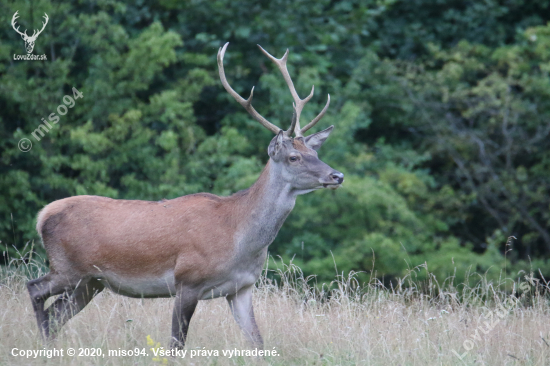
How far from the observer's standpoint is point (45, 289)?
219 inches

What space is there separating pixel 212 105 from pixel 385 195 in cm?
482

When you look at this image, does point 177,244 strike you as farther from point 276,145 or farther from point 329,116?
point 329,116

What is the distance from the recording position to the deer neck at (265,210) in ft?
17.7

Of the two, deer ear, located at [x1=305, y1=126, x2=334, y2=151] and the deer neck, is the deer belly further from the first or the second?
deer ear, located at [x1=305, y1=126, x2=334, y2=151]

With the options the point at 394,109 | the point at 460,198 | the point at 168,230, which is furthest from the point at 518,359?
the point at 394,109

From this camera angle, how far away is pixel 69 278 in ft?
18.2

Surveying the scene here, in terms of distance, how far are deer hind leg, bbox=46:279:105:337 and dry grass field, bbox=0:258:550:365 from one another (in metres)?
0.13

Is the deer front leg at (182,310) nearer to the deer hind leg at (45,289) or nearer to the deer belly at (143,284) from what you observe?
the deer belly at (143,284)

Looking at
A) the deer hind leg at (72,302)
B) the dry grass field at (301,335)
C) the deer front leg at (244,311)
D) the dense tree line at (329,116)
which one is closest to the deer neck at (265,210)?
the deer front leg at (244,311)

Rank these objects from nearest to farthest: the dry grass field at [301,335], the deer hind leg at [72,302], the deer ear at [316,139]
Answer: the dry grass field at [301,335], the deer hind leg at [72,302], the deer ear at [316,139]

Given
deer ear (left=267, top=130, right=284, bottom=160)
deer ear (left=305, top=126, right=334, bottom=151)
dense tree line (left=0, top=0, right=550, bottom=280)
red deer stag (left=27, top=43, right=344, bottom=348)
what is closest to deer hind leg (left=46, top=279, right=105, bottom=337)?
red deer stag (left=27, top=43, right=344, bottom=348)

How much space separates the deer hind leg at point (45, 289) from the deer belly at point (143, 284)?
32 cm

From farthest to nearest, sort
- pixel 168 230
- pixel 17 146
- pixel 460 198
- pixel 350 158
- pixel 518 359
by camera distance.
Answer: pixel 460 198, pixel 350 158, pixel 17 146, pixel 168 230, pixel 518 359

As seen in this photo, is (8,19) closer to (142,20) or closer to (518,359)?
(142,20)
